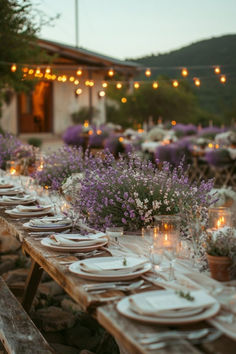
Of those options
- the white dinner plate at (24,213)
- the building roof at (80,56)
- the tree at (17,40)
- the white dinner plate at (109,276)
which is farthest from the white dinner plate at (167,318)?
the building roof at (80,56)

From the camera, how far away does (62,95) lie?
65.0 ft

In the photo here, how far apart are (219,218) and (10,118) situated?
16.4 metres

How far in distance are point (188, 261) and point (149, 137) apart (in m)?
10.0

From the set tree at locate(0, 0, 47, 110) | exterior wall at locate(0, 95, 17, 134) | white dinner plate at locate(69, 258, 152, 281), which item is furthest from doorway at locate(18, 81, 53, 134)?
white dinner plate at locate(69, 258, 152, 281)

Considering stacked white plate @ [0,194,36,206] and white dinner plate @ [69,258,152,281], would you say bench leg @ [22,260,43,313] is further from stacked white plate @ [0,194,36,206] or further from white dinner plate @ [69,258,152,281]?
white dinner plate @ [69,258,152,281]

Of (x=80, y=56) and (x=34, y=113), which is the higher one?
(x=80, y=56)

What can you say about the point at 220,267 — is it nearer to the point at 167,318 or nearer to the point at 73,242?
the point at 167,318

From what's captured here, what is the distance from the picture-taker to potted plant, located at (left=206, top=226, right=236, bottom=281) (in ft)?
7.13

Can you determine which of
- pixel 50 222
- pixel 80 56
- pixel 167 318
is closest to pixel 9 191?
pixel 50 222

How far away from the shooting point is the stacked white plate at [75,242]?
2654 millimetres

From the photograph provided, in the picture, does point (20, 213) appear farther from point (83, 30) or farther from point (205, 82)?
point (205, 82)

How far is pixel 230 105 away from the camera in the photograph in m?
26.5

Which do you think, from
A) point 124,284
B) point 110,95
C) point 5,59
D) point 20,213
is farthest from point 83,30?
point 124,284

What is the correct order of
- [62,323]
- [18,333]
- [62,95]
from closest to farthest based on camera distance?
1. [18,333]
2. [62,323]
3. [62,95]
